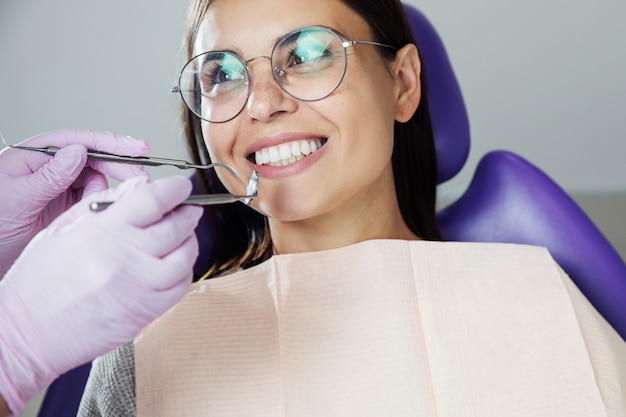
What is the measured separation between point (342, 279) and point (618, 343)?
0.55m

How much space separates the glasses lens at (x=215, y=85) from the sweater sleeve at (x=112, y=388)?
1.52 ft

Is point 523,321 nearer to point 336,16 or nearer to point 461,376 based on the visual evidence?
point 461,376

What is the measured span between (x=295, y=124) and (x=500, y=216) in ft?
1.97

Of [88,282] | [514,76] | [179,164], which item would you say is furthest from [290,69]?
[514,76]

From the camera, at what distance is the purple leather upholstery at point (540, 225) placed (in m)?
1.78

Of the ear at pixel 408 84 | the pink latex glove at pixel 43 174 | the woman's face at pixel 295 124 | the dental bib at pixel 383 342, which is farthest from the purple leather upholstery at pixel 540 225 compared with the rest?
the pink latex glove at pixel 43 174

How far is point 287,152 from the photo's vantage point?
5.20ft

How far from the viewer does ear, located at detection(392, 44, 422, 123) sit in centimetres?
183

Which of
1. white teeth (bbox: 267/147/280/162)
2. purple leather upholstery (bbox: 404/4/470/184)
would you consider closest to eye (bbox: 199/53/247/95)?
white teeth (bbox: 267/147/280/162)

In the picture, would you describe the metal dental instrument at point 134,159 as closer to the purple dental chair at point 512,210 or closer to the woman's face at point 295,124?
the woman's face at point 295,124

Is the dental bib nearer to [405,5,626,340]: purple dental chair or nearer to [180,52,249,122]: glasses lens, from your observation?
[405,5,626,340]: purple dental chair

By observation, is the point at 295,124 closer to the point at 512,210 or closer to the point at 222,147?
the point at 222,147

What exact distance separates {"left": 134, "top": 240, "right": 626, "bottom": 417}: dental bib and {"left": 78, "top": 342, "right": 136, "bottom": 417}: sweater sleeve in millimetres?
33

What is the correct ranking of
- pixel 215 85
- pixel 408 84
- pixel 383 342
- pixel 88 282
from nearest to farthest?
1. pixel 88 282
2. pixel 383 342
3. pixel 215 85
4. pixel 408 84
